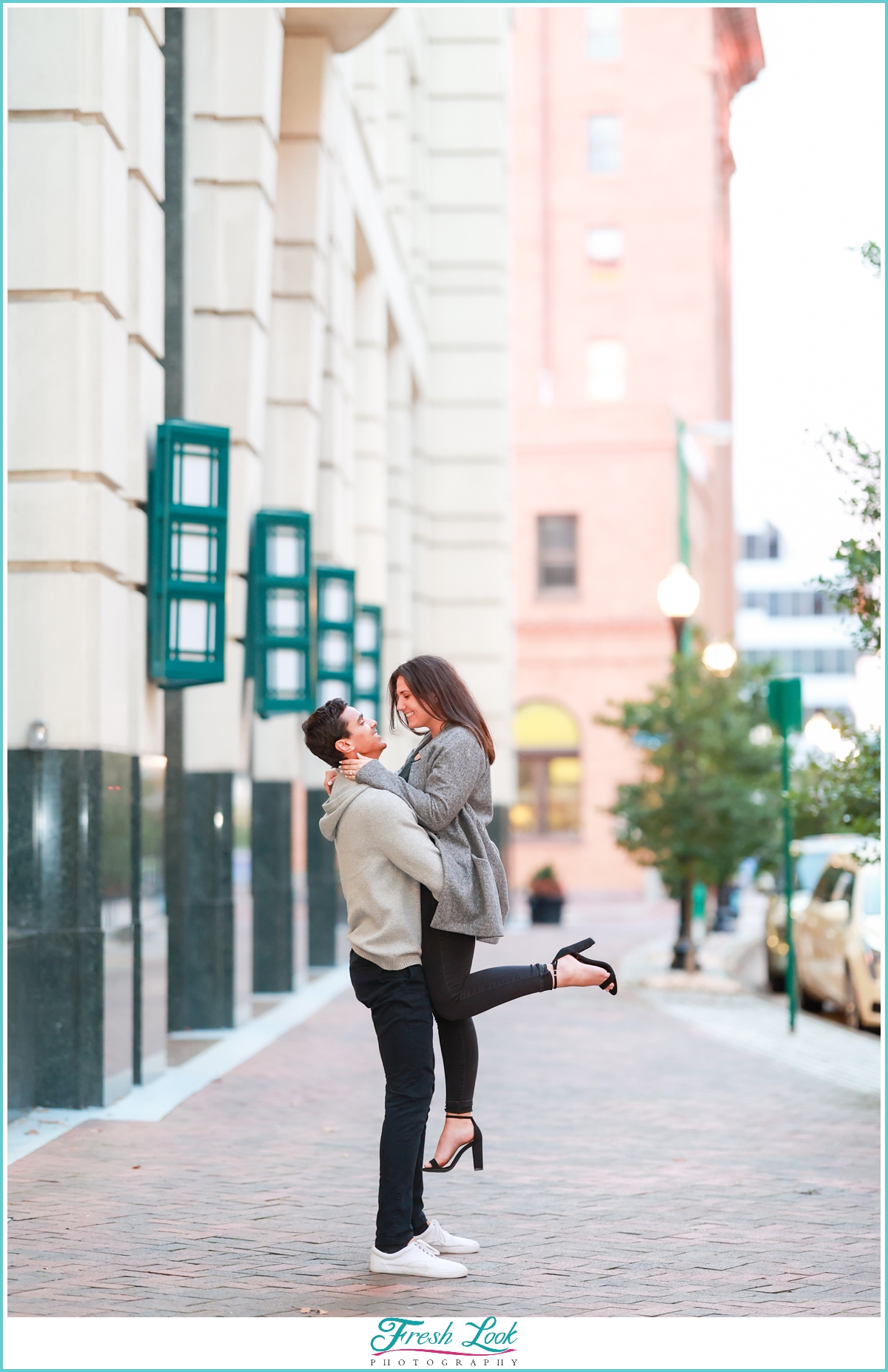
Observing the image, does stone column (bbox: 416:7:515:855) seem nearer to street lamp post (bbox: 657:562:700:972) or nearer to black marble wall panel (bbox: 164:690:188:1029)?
street lamp post (bbox: 657:562:700:972)

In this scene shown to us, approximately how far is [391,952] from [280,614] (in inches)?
333

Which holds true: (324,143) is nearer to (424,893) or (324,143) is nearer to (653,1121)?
(653,1121)

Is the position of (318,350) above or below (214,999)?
above

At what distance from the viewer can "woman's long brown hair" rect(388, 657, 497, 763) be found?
584 cm

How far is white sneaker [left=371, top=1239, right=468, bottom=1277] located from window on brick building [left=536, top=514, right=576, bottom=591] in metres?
40.4

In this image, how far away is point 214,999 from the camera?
42.2ft

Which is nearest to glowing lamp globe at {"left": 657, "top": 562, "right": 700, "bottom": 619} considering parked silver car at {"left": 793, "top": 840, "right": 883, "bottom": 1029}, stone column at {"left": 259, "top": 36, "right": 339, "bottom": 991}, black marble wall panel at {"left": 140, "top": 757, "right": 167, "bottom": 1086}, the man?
parked silver car at {"left": 793, "top": 840, "right": 883, "bottom": 1029}

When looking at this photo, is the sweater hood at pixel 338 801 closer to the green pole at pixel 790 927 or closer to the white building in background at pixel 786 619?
the green pole at pixel 790 927

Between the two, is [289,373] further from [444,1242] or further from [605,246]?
[605,246]

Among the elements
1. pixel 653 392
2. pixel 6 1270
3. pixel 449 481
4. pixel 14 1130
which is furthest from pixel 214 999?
pixel 653 392

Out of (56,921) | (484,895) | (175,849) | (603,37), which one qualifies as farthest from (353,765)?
(603,37)

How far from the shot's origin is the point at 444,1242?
606 cm

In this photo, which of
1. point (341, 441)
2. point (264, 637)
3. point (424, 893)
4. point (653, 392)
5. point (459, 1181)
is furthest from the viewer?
point (653, 392)

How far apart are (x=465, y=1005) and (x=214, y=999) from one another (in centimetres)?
739
